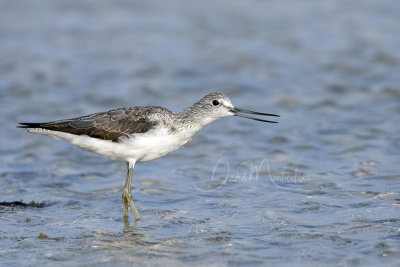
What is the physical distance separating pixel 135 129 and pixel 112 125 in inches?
17.3

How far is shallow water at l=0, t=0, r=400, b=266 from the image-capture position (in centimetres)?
934

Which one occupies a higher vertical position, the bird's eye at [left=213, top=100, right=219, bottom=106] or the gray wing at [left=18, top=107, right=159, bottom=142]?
the bird's eye at [left=213, top=100, right=219, bottom=106]

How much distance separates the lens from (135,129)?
10.7 metres

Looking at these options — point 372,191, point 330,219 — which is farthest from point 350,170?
point 330,219

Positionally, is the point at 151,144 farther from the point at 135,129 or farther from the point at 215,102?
the point at 215,102

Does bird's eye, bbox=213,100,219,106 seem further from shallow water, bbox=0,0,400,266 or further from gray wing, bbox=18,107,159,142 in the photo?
shallow water, bbox=0,0,400,266

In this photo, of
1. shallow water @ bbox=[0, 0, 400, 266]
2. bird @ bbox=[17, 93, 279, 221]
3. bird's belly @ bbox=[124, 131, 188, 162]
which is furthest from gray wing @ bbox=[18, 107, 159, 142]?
shallow water @ bbox=[0, 0, 400, 266]

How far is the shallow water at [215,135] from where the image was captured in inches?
368

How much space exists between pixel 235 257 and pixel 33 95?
10.6 meters

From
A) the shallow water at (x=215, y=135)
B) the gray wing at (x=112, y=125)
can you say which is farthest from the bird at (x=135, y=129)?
the shallow water at (x=215, y=135)

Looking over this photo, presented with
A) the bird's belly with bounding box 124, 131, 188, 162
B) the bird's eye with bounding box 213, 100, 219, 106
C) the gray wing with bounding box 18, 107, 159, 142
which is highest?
the bird's eye with bounding box 213, 100, 219, 106

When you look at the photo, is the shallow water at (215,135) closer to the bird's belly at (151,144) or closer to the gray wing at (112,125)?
the bird's belly at (151,144)

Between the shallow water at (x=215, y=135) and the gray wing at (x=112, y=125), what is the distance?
1352 millimetres

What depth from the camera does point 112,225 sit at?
10375mm
